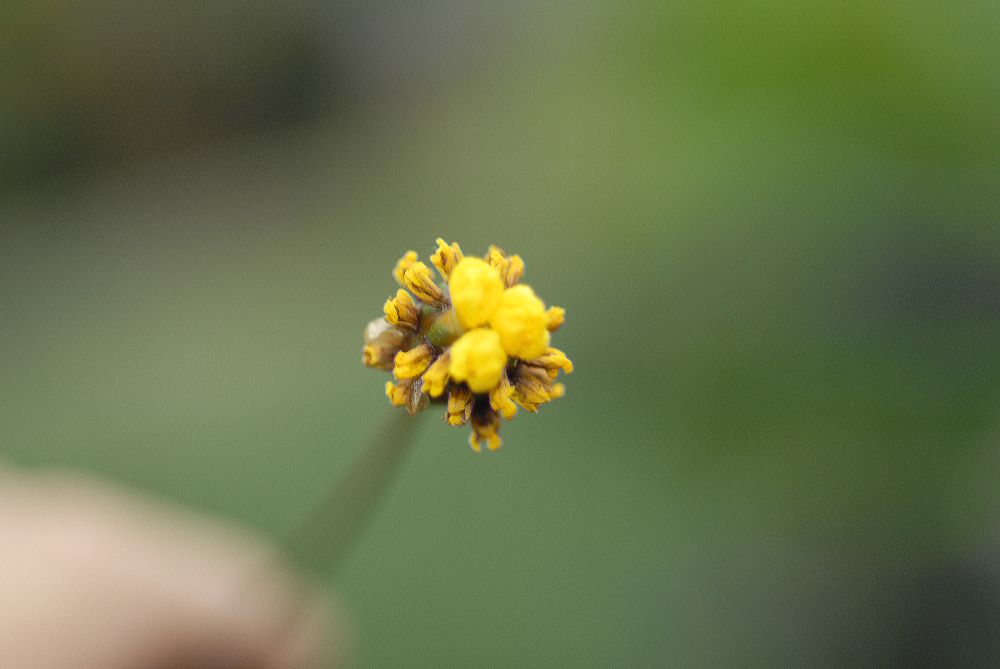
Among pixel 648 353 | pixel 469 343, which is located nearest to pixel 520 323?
pixel 469 343

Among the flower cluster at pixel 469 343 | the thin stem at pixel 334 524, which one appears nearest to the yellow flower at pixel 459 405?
the flower cluster at pixel 469 343

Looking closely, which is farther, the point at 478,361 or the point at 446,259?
the point at 446,259

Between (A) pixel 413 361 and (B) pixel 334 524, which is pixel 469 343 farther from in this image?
(B) pixel 334 524

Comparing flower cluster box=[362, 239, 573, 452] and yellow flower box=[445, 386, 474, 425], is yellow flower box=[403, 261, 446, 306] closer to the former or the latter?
flower cluster box=[362, 239, 573, 452]

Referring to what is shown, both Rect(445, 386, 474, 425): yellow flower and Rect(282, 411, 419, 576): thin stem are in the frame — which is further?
Rect(282, 411, 419, 576): thin stem

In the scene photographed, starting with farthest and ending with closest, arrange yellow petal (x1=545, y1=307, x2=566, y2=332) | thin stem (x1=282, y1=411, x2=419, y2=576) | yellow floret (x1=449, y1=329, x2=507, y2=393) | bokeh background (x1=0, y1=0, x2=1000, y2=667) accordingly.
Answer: bokeh background (x1=0, y1=0, x2=1000, y2=667) < thin stem (x1=282, y1=411, x2=419, y2=576) < yellow petal (x1=545, y1=307, x2=566, y2=332) < yellow floret (x1=449, y1=329, x2=507, y2=393)

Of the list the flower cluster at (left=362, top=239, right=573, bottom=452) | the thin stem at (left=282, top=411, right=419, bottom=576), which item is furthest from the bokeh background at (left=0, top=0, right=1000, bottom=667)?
the flower cluster at (left=362, top=239, right=573, bottom=452)

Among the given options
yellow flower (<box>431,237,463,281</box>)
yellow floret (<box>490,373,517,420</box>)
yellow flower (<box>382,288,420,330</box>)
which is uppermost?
yellow flower (<box>431,237,463,281</box>)
